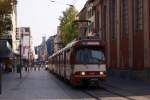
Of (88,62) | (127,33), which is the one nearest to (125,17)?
(127,33)

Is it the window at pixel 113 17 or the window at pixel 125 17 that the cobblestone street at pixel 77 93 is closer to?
the window at pixel 125 17

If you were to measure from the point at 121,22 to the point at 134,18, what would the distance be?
6162 millimetres

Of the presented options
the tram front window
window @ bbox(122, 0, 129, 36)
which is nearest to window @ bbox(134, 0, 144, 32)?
window @ bbox(122, 0, 129, 36)

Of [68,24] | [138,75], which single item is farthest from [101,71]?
[68,24]

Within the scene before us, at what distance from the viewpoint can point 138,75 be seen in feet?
151

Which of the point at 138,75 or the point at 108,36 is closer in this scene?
the point at 138,75

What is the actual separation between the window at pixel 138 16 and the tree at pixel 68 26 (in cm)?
5296

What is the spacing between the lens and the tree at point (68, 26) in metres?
106

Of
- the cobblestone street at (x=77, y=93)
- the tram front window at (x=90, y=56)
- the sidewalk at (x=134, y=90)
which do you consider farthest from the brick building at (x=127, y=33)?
the tram front window at (x=90, y=56)

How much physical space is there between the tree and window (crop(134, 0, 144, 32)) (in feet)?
174

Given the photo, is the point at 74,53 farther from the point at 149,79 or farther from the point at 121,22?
the point at 121,22

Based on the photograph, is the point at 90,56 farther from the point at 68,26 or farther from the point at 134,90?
the point at 68,26

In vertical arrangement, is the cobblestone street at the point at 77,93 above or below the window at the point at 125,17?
below

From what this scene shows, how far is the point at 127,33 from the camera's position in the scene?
178ft
